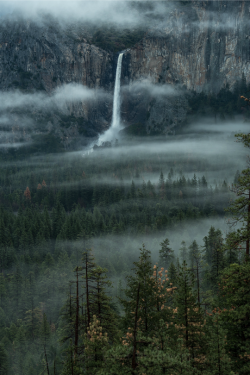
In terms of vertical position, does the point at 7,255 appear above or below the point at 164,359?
below

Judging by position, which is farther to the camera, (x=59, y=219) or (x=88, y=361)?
(x=59, y=219)

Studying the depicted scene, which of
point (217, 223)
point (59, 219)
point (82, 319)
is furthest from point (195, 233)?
point (82, 319)

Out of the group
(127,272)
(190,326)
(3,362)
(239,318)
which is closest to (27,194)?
(127,272)

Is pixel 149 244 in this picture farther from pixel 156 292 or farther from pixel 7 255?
pixel 156 292

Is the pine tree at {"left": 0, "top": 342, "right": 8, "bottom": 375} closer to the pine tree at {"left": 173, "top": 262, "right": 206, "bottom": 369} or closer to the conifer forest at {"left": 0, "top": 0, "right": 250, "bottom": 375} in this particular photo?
the conifer forest at {"left": 0, "top": 0, "right": 250, "bottom": 375}

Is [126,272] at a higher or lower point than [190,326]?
lower

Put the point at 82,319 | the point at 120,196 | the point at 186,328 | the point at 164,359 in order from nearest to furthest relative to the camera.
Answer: the point at 164,359 → the point at 186,328 → the point at 82,319 → the point at 120,196

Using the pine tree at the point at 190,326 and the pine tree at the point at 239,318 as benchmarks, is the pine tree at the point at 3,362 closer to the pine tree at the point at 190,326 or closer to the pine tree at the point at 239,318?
the pine tree at the point at 190,326

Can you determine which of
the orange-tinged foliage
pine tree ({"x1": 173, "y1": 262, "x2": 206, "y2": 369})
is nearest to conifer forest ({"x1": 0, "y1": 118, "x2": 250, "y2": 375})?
pine tree ({"x1": 173, "y1": 262, "x2": 206, "y2": 369})

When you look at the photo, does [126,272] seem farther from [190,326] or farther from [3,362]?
[190,326]
